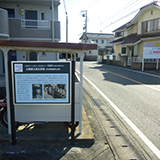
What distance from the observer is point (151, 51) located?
20.1 m

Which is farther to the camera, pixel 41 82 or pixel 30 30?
pixel 30 30

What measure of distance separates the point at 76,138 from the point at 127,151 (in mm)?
1259

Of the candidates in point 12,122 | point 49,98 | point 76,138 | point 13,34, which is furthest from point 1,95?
point 13,34

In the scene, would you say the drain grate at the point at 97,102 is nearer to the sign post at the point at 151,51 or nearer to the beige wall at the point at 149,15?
the sign post at the point at 151,51

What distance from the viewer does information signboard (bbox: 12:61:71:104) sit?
406 centimetres

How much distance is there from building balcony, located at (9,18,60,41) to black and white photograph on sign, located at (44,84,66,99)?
33.5 ft

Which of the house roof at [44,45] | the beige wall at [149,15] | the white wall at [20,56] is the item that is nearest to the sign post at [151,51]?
the beige wall at [149,15]

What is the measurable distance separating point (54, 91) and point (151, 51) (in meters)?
18.6

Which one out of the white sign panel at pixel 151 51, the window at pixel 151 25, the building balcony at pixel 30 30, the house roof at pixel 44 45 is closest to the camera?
the house roof at pixel 44 45

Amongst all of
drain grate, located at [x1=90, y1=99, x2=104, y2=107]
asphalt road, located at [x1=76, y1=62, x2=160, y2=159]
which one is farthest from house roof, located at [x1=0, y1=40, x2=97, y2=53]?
drain grate, located at [x1=90, y1=99, x2=104, y2=107]

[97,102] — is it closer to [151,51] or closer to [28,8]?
[28,8]

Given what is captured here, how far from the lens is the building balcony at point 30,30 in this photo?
13.1 metres

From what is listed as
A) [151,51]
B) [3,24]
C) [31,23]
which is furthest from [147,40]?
[3,24]

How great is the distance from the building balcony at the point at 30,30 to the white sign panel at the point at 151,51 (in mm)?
11172
